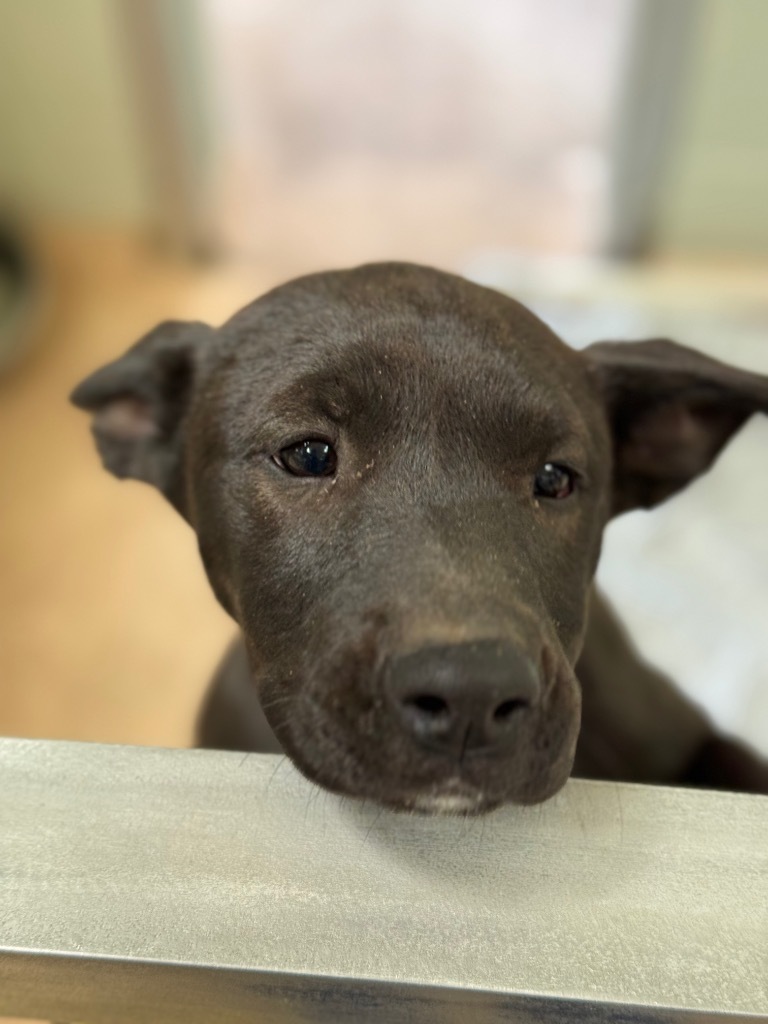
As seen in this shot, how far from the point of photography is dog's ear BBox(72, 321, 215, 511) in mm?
1710

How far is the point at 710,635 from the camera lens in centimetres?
210

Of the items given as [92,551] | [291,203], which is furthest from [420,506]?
[291,203]

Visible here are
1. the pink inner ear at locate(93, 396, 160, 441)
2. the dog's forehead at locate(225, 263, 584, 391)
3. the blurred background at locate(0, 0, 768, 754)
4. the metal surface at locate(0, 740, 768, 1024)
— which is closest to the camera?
the metal surface at locate(0, 740, 768, 1024)

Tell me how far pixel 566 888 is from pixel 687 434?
1.01 metres

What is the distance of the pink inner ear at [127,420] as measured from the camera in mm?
1764

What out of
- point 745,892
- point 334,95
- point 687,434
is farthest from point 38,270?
point 745,892

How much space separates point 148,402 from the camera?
1759 mm

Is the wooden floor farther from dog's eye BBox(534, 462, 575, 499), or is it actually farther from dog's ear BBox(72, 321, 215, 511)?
dog's eye BBox(534, 462, 575, 499)

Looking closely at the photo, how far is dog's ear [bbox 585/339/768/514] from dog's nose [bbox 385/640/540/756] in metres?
0.75

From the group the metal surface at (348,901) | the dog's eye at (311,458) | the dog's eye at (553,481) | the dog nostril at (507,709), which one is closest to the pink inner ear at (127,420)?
the dog's eye at (311,458)

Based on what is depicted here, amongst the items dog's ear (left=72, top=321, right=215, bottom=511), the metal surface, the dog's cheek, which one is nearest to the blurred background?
dog's ear (left=72, top=321, right=215, bottom=511)

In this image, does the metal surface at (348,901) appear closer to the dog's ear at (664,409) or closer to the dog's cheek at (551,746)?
the dog's cheek at (551,746)

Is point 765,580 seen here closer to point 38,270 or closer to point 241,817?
point 241,817

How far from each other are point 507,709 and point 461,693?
7cm
